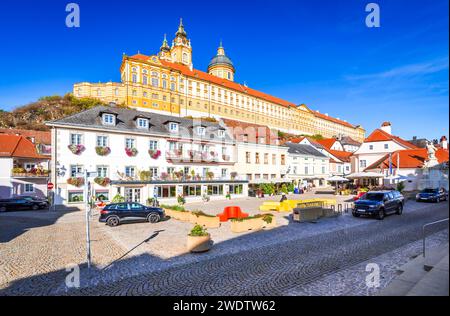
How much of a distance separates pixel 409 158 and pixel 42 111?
7599 centimetres

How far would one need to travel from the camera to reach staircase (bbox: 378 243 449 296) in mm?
4279

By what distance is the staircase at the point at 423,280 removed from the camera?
428cm

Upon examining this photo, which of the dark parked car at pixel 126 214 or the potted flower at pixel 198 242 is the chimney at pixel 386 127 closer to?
the dark parked car at pixel 126 214

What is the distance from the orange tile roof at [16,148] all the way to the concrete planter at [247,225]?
3188 centimetres

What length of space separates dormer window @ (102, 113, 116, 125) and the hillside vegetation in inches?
1464

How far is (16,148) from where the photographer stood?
116 ft

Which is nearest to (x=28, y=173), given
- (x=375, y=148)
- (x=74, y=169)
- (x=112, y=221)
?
(x=74, y=169)

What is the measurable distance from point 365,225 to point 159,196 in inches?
840

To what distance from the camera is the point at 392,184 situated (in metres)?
40.7

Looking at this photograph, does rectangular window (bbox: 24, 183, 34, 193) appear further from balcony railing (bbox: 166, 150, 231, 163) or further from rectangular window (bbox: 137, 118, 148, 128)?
balcony railing (bbox: 166, 150, 231, 163)

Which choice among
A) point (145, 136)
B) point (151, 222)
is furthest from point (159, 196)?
point (151, 222)

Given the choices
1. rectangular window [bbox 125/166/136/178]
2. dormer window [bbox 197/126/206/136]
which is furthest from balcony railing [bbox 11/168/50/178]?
dormer window [bbox 197/126/206/136]

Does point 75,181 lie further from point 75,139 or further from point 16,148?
point 16,148
